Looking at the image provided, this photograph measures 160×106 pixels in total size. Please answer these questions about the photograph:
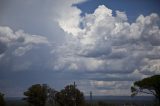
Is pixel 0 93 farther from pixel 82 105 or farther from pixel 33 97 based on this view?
pixel 82 105

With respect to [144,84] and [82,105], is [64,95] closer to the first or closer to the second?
[82,105]

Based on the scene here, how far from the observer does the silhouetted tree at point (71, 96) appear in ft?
215

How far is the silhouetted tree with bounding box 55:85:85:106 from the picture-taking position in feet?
215

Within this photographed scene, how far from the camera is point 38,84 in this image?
66812mm

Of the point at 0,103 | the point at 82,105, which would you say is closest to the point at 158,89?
the point at 82,105

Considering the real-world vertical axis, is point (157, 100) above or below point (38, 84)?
below

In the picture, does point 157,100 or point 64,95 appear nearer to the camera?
point 157,100

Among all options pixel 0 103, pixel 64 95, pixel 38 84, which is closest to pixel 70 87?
pixel 64 95

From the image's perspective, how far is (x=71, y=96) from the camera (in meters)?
65.9

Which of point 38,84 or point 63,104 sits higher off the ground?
point 38,84

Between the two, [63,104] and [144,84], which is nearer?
[144,84]

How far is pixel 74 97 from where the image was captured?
6600 centimetres

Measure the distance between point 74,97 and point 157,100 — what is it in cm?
1652

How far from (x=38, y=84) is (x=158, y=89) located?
23.6m
